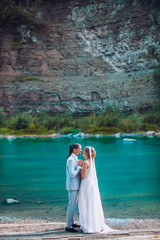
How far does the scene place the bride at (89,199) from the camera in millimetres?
4609

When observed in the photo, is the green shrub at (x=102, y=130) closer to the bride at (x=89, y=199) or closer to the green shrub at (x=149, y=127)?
the green shrub at (x=149, y=127)

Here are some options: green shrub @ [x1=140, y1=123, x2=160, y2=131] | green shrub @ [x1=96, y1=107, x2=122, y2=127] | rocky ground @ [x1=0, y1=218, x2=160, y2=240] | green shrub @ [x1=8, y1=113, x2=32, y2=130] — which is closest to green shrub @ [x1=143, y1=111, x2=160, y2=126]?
green shrub @ [x1=140, y1=123, x2=160, y2=131]

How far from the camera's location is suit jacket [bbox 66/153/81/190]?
466 centimetres

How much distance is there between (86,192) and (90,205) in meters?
0.19

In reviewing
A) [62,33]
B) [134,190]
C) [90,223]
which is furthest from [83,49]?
[90,223]

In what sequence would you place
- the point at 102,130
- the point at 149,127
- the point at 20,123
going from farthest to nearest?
the point at 20,123 < the point at 149,127 < the point at 102,130

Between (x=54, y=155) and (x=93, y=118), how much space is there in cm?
1347

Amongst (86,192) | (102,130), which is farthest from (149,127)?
(86,192)

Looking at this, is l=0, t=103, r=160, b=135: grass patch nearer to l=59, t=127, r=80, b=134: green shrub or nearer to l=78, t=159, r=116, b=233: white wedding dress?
l=59, t=127, r=80, b=134: green shrub

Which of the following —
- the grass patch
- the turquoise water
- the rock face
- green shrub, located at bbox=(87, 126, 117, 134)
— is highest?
the rock face

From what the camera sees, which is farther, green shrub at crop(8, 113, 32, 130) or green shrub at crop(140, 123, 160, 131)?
green shrub at crop(8, 113, 32, 130)

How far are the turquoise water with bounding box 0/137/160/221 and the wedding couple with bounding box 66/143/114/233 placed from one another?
1.57m

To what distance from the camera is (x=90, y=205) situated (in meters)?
4.64

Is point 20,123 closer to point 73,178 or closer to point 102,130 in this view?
point 102,130
